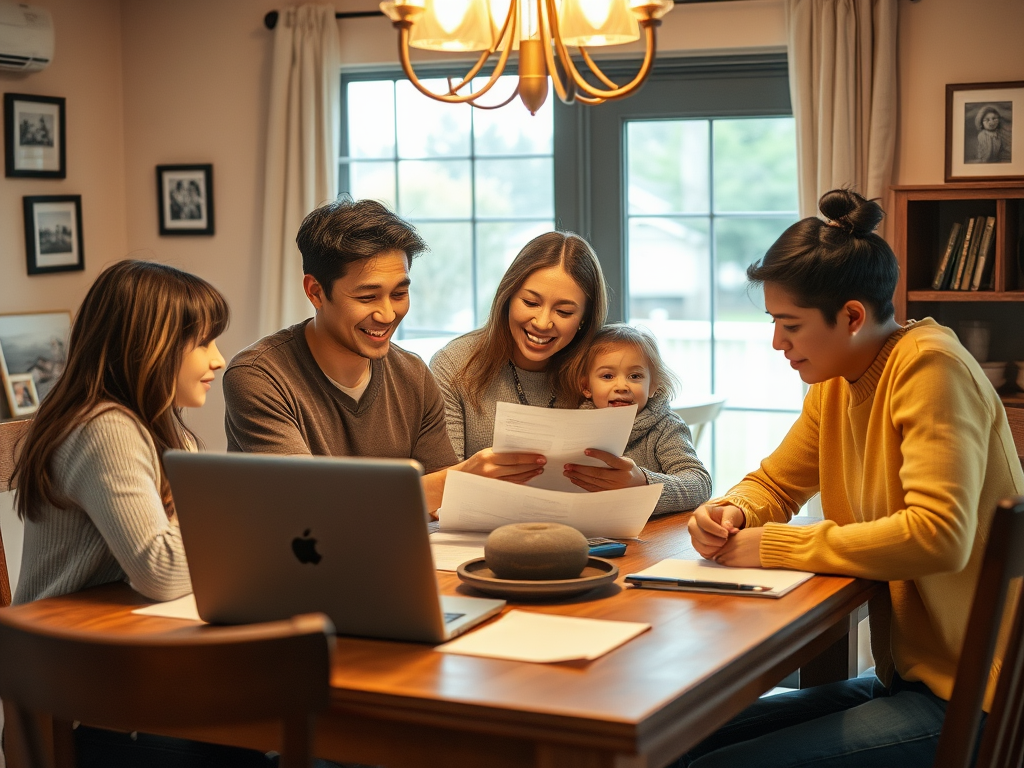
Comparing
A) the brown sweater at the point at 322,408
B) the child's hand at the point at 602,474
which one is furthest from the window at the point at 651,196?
the child's hand at the point at 602,474

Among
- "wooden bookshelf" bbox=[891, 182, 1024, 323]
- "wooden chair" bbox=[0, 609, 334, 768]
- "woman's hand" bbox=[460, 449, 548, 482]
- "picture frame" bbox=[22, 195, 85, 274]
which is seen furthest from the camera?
"picture frame" bbox=[22, 195, 85, 274]

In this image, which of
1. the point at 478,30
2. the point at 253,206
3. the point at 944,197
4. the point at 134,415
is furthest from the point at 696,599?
the point at 253,206

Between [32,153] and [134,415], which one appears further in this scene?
[32,153]

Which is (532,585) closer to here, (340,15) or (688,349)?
(688,349)

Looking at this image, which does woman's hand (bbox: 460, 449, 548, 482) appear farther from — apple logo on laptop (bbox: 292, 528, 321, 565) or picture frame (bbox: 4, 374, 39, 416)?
picture frame (bbox: 4, 374, 39, 416)

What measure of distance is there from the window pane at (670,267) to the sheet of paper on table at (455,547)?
2.48 metres

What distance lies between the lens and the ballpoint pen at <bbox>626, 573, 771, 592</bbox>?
1599 mm

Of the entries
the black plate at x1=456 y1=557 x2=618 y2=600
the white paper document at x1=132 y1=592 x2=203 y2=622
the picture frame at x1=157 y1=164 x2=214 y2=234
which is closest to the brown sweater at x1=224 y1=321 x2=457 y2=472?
the white paper document at x1=132 y1=592 x2=203 y2=622

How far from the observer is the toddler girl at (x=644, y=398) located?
236 cm

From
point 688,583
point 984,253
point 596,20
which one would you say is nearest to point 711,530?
point 688,583

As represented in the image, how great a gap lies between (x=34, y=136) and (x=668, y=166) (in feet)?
7.56

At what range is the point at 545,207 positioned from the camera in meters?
4.43

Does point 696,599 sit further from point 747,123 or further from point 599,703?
point 747,123

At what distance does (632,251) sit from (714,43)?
0.80m
